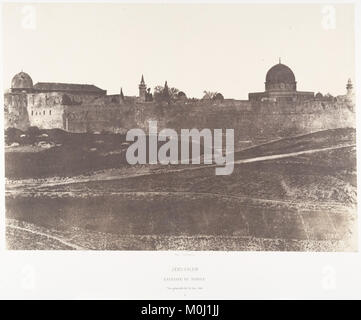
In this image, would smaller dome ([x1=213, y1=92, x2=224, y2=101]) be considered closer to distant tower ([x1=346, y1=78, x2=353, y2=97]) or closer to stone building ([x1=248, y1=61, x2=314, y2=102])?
stone building ([x1=248, y1=61, x2=314, y2=102])

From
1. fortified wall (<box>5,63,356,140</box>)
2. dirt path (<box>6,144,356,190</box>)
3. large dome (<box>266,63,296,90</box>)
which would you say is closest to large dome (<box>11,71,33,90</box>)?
fortified wall (<box>5,63,356,140</box>)

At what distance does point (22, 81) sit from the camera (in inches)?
403

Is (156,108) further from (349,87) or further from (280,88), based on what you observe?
(349,87)

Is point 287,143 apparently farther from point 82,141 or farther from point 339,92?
point 82,141

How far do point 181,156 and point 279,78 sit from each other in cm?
210

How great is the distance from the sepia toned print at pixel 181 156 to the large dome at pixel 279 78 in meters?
0.03

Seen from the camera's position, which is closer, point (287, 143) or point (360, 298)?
point (360, 298)

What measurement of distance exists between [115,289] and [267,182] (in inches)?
113

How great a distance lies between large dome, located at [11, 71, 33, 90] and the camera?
32.7 ft

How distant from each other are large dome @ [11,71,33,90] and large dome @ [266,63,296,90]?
149 inches

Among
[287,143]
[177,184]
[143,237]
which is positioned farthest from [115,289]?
[287,143]

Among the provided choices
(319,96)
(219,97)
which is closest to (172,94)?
(219,97)

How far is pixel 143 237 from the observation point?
9875 millimetres

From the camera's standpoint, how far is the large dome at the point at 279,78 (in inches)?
400
